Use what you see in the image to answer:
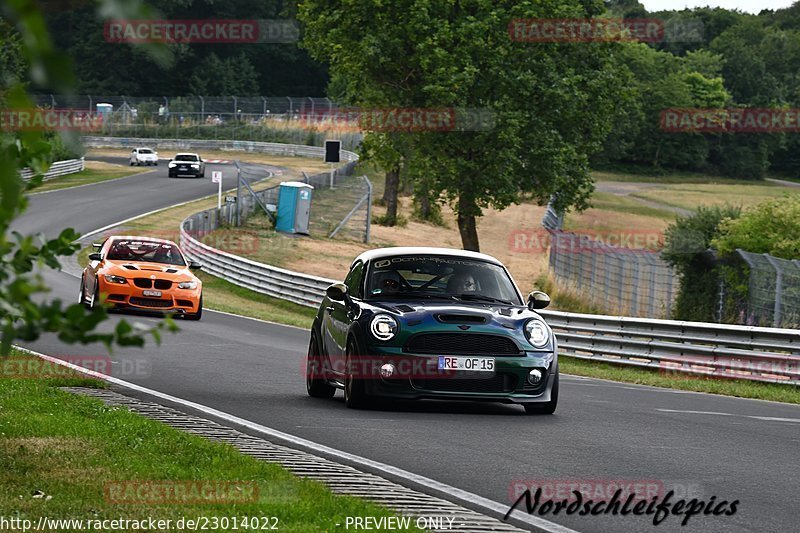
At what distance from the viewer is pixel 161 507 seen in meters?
6.71

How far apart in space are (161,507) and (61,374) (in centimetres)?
741

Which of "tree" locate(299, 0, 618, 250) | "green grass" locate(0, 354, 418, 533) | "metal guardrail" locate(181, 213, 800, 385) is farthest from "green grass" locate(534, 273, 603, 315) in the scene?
"green grass" locate(0, 354, 418, 533)

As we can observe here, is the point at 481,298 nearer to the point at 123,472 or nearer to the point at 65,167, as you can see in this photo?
the point at 123,472

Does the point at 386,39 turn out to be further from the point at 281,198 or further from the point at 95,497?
the point at 95,497

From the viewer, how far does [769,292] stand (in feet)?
81.3

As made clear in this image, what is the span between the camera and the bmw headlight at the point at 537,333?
41.2 ft

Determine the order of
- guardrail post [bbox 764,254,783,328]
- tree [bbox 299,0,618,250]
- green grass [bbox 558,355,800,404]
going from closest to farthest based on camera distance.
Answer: green grass [bbox 558,355,800,404]
guardrail post [bbox 764,254,783,328]
tree [bbox 299,0,618,250]

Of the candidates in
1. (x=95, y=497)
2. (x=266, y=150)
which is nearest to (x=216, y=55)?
(x=266, y=150)

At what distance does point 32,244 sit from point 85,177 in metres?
76.4

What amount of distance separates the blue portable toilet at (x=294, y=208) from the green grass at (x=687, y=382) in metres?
30.3

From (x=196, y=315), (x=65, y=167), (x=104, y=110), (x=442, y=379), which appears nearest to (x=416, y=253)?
(x=442, y=379)

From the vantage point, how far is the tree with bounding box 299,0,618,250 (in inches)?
1569

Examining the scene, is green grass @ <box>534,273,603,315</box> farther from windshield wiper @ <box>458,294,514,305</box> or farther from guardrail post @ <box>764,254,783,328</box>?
windshield wiper @ <box>458,294,514,305</box>

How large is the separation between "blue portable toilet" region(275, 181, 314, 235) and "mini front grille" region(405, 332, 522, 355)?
41627mm
